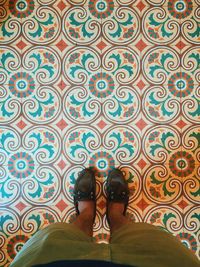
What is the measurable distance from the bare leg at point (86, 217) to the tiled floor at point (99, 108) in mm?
80

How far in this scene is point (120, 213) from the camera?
44.9 inches

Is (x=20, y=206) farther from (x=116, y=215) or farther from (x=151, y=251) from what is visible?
(x=151, y=251)

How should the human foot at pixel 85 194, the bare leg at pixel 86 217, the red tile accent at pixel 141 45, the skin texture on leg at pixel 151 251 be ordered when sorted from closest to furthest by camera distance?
the skin texture on leg at pixel 151 251, the bare leg at pixel 86 217, the human foot at pixel 85 194, the red tile accent at pixel 141 45

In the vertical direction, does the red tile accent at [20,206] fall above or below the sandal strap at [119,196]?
below

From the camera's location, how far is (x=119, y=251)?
0.70 m

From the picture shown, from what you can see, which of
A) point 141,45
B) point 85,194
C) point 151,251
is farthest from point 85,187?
point 141,45

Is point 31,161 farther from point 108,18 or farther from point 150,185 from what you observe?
point 108,18

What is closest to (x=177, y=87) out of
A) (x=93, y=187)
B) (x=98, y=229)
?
(x=93, y=187)

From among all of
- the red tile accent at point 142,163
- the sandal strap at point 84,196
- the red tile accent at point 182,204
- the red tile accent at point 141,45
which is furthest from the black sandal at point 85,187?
the red tile accent at point 141,45

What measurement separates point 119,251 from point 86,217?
409 millimetres

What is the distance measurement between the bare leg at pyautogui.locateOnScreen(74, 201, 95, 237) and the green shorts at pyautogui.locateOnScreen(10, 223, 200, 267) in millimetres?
232

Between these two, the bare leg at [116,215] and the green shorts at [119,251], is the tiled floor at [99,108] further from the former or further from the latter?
the green shorts at [119,251]

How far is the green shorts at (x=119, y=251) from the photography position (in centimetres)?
67

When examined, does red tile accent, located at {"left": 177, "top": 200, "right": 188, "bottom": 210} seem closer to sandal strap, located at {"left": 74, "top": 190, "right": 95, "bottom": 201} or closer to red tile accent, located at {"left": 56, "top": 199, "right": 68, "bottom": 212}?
sandal strap, located at {"left": 74, "top": 190, "right": 95, "bottom": 201}
